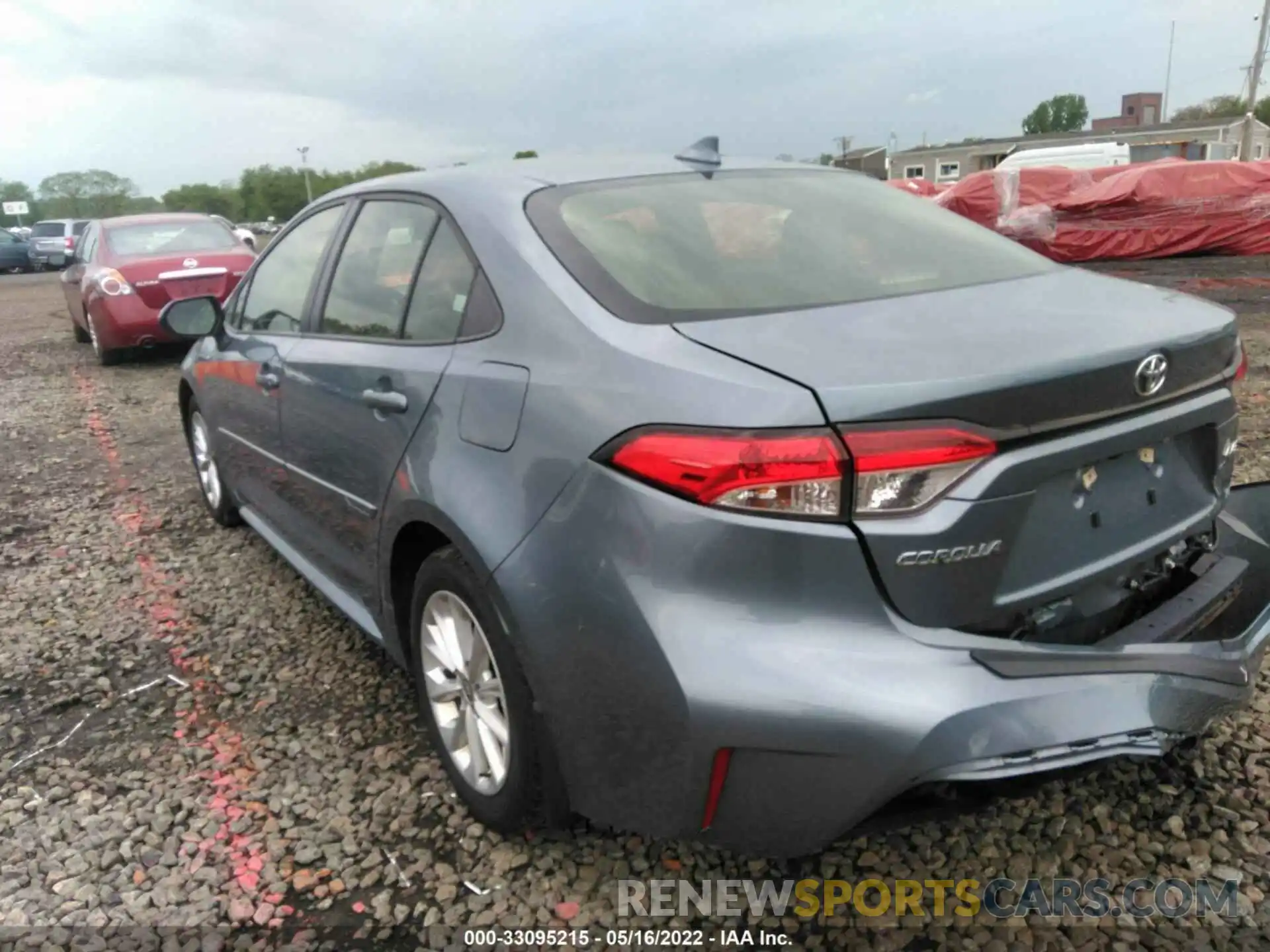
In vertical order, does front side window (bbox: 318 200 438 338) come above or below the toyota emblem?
above

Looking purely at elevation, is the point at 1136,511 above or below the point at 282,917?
above

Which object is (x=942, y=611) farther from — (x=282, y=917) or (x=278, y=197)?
(x=278, y=197)

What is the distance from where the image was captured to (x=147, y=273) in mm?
9586

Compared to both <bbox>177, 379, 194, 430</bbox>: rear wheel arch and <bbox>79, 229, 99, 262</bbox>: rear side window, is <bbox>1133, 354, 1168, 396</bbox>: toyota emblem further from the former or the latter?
<bbox>79, 229, 99, 262</bbox>: rear side window

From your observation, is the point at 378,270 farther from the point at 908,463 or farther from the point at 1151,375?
the point at 1151,375

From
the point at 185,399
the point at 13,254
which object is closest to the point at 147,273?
the point at 185,399

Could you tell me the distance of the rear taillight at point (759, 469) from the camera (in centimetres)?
169

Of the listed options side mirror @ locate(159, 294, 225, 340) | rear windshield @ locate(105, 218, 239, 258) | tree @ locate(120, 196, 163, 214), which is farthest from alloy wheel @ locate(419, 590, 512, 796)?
tree @ locate(120, 196, 163, 214)

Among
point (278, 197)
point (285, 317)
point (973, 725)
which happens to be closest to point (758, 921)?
point (973, 725)

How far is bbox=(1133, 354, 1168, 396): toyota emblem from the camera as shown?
6.25 ft

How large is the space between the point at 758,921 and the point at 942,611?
0.91 meters

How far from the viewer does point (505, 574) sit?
208cm

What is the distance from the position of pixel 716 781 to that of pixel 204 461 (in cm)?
394

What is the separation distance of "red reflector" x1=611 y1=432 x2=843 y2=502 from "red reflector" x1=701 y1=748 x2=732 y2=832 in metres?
0.46
